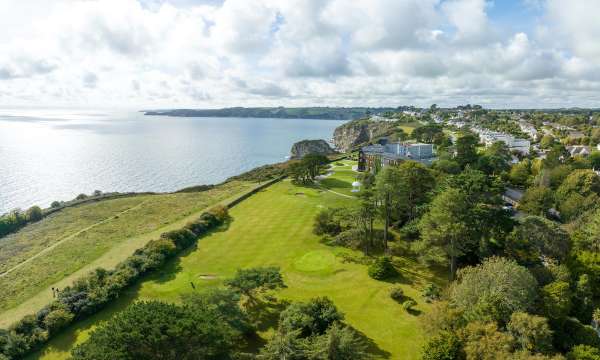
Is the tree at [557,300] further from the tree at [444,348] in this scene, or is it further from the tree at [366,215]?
the tree at [366,215]

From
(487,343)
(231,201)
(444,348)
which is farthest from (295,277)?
(231,201)

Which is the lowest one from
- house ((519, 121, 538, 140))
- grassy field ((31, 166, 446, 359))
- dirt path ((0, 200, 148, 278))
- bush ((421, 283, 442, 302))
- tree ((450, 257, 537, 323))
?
dirt path ((0, 200, 148, 278))

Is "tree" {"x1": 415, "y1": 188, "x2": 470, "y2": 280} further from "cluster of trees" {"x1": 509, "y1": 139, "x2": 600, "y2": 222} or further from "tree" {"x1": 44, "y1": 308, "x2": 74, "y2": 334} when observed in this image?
"tree" {"x1": 44, "y1": 308, "x2": 74, "y2": 334}

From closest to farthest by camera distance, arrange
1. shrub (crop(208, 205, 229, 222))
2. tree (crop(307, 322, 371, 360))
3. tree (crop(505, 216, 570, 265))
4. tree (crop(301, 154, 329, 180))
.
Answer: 1. tree (crop(307, 322, 371, 360))
2. tree (crop(505, 216, 570, 265))
3. shrub (crop(208, 205, 229, 222))
4. tree (crop(301, 154, 329, 180))

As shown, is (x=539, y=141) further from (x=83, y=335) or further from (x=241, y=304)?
(x=83, y=335)

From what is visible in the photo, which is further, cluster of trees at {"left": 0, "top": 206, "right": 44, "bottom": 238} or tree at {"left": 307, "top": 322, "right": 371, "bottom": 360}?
cluster of trees at {"left": 0, "top": 206, "right": 44, "bottom": 238}

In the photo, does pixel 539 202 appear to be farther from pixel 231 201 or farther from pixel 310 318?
pixel 231 201

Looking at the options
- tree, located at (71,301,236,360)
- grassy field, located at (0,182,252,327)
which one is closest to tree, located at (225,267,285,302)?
tree, located at (71,301,236,360)

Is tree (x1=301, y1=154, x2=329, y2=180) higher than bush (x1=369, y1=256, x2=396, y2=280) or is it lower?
higher

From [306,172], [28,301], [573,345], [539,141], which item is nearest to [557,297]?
[573,345]
